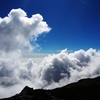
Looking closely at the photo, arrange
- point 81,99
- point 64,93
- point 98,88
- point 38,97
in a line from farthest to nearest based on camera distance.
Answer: point 98,88
point 64,93
point 81,99
point 38,97

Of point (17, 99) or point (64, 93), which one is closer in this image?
point (17, 99)

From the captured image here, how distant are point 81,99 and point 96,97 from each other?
12.3 metres

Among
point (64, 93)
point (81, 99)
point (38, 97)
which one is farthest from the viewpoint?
point (64, 93)

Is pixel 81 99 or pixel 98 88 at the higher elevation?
pixel 98 88

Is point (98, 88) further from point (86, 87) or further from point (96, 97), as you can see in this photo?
point (96, 97)

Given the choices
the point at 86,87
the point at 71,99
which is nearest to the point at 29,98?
the point at 71,99

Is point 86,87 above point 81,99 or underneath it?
above

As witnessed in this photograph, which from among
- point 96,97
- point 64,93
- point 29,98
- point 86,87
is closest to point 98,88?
point 86,87

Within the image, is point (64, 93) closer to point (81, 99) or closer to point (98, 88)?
point (81, 99)

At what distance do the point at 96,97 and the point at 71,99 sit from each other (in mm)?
17930

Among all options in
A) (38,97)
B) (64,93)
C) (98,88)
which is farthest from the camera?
(98,88)

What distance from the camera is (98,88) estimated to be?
134m

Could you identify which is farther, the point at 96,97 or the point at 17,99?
the point at 96,97

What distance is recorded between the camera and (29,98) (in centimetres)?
8650
